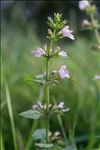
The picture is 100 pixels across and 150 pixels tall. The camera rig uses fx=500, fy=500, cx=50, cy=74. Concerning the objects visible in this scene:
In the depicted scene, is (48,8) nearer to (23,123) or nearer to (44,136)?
(23,123)

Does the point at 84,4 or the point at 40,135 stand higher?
the point at 84,4

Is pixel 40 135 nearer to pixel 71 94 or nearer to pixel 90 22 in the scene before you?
pixel 90 22

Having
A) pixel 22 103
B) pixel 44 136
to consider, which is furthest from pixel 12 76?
pixel 44 136

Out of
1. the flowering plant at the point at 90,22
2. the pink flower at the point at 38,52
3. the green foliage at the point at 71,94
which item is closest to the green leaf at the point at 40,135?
the pink flower at the point at 38,52

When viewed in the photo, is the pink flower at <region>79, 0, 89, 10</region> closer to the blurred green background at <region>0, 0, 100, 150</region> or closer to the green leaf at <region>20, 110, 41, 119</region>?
the blurred green background at <region>0, 0, 100, 150</region>

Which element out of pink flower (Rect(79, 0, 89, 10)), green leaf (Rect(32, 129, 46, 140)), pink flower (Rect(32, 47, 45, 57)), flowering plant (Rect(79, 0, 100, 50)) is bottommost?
green leaf (Rect(32, 129, 46, 140))

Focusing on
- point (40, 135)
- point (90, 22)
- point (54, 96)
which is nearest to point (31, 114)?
point (40, 135)

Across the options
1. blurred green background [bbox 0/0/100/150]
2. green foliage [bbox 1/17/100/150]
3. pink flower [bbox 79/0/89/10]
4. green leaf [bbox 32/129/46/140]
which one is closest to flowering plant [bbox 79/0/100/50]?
pink flower [bbox 79/0/89/10]

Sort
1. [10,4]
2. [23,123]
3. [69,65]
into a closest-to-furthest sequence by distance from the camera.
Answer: [23,123] < [69,65] < [10,4]

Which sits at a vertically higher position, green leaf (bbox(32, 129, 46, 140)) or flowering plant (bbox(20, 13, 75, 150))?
flowering plant (bbox(20, 13, 75, 150))

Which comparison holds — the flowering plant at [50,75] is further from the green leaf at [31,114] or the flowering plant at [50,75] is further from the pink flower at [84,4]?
the pink flower at [84,4]

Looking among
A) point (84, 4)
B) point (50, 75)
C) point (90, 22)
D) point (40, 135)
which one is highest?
point (84, 4)
